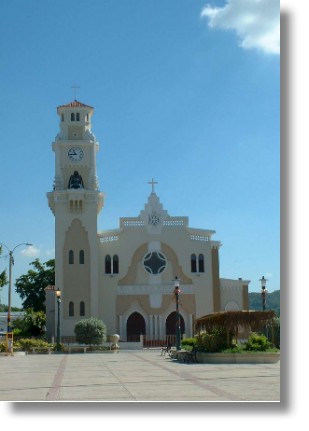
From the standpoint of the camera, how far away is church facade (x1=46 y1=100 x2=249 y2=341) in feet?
156

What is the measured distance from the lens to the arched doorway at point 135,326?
48.1 metres

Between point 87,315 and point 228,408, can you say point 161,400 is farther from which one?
point 87,315

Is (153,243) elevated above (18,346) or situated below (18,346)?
above

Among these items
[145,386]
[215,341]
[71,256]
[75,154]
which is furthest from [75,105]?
[145,386]

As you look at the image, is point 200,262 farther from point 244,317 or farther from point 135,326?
point 244,317

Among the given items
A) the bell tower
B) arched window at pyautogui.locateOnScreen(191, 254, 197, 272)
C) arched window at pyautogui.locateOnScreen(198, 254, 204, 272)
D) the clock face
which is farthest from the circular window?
the clock face

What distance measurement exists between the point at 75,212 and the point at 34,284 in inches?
735

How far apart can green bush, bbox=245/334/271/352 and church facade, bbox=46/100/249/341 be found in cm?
2245

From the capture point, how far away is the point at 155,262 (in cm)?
4950

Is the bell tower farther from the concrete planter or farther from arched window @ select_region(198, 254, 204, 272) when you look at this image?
the concrete planter

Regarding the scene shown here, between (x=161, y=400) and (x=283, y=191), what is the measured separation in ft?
14.3
